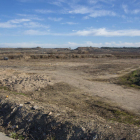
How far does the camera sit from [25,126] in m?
6.28

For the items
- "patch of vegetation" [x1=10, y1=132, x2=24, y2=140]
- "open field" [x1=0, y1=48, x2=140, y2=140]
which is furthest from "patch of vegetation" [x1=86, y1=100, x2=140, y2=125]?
"patch of vegetation" [x1=10, y1=132, x2=24, y2=140]

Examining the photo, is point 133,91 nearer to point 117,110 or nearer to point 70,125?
point 117,110

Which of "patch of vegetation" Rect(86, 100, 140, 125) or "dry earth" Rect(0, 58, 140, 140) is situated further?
"patch of vegetation" Rect(86, 100, 140, 125)

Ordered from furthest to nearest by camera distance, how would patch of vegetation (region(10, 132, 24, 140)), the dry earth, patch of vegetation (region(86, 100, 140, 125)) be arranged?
patch of vegetation (region(86, 100, 140, 125)) < patch of vegetation (region(10, 132, 24, 140)) < the dry earth

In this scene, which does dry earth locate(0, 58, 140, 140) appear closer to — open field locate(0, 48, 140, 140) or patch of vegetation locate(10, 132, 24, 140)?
open field locate(0, 48, 140, 140)

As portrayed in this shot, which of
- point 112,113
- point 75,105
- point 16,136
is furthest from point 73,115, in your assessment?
point 16,136

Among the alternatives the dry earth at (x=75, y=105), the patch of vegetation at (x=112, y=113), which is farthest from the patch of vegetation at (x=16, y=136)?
the patch of vegetation at (x=112, y=113)

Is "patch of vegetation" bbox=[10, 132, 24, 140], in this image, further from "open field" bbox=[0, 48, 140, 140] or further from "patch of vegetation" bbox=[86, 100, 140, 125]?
"patch of vegetation" bbox=[86, 100, 140, 125]

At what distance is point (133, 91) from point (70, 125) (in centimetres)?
678

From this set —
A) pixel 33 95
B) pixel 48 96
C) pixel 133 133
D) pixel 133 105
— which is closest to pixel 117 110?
pixel 133 105

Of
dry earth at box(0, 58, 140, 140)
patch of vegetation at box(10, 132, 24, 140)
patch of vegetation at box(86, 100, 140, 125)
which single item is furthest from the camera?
patch of vegetation at box(86, 100, 140, 125)

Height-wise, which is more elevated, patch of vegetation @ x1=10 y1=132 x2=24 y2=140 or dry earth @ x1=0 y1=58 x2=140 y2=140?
dry earth @ x1=0 y1=58 x2=140 y2=140

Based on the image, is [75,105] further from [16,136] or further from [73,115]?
[16,136]

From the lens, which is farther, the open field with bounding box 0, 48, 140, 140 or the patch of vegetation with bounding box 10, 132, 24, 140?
the patch of vegetation with bounding box 10, 132, 24, 140
